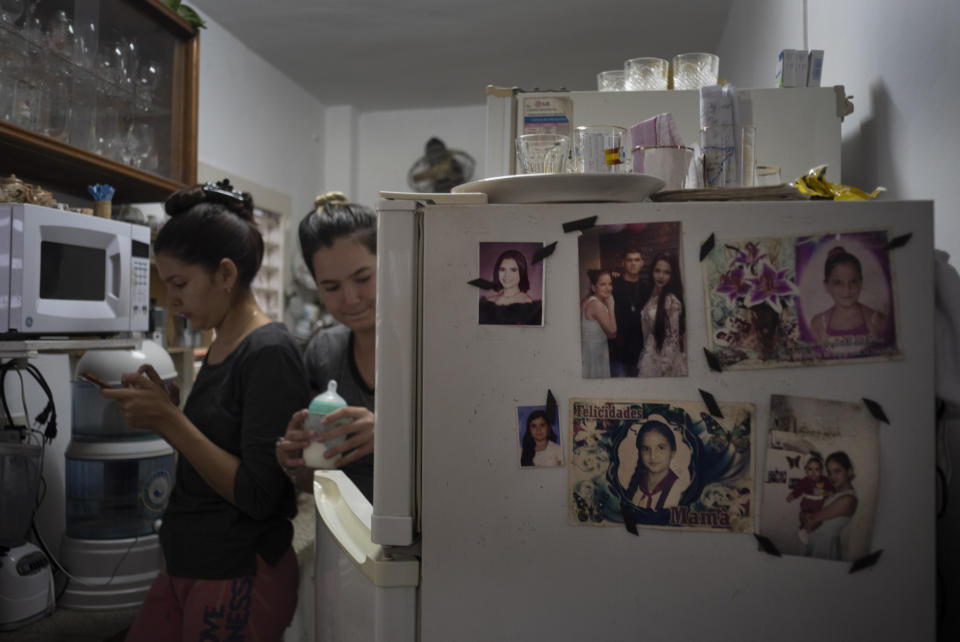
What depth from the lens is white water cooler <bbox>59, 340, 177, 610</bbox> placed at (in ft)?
6.93

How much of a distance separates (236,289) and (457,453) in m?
0.85

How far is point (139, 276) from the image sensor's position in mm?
2141

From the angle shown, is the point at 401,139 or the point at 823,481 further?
the point at 401,139

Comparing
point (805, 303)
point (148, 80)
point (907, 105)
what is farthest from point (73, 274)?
point (907, 105)

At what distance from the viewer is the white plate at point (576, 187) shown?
752 mm

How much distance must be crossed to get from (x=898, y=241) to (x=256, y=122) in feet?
12.5

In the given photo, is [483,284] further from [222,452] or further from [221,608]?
[221,608]

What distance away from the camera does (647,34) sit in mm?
3605

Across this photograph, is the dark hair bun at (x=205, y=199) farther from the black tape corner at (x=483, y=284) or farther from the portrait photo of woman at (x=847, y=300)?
the portrait photo of woman at (x=847, y=300)

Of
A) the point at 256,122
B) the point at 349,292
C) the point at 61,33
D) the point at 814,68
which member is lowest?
the point at 349,292

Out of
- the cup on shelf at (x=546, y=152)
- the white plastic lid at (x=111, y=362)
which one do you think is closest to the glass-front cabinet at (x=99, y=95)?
the white plastic lid at (x=111, y=362)

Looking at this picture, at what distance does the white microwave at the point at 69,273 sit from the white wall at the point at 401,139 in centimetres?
283

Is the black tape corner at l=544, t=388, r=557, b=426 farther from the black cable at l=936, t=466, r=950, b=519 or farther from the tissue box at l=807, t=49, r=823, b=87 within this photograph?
the tissue box at l=807, t=49, r=823, b=87

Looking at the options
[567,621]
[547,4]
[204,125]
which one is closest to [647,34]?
[547,4]
